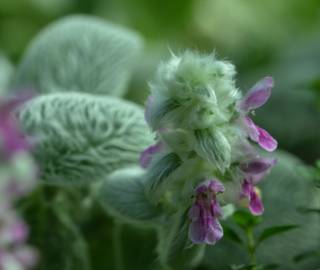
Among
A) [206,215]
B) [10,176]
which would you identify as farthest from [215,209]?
[10,176]

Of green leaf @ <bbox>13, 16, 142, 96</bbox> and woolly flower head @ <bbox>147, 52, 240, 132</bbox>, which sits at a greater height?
woolly flower head @ <bbox>147, 52, 240, 132</bbox>

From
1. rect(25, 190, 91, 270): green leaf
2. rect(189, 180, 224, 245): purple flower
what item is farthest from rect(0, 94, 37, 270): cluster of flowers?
rect(25, 190, 91, 270): green leaf

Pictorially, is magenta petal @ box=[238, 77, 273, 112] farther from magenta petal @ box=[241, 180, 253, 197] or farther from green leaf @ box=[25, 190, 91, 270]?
green leaf @ box=[25, 190, 91, 270]

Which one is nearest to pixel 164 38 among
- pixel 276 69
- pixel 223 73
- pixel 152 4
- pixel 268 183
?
pixel 152 4

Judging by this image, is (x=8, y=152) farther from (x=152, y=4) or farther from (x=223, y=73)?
(x=152, y=4)

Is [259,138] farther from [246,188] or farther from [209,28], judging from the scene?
[209,28]

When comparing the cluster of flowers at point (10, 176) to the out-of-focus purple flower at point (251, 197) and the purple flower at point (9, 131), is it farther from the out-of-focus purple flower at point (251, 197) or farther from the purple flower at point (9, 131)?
the out-of-focus purple flower at point (251, 197)
